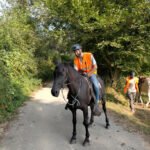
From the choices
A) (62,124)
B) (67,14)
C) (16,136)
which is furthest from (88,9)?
(16,136)

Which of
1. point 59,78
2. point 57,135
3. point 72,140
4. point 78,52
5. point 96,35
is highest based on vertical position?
point 96,35

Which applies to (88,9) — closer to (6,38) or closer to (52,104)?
(6,38)

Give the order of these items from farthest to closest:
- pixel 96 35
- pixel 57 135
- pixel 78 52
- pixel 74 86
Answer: pixel 96 35 → pixel 57 135 → pixel 78 52 → pixel 74 86

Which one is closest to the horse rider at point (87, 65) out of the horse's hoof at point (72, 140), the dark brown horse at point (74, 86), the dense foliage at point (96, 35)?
the dark brown horse at point (74, 86)

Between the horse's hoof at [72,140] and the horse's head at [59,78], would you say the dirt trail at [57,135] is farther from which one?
the horse's head at [59,78]

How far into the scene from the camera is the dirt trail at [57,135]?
264 inches

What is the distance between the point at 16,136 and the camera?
7.43 metres

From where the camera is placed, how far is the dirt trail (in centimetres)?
670

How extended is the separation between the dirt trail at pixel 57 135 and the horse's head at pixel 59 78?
1727 mm

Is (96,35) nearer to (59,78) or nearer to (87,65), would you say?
(87,65)

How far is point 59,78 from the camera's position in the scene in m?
5.98

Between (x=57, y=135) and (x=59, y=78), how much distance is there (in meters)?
2.34

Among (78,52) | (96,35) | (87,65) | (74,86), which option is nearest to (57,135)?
(74,86)

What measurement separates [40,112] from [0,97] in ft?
6.10
